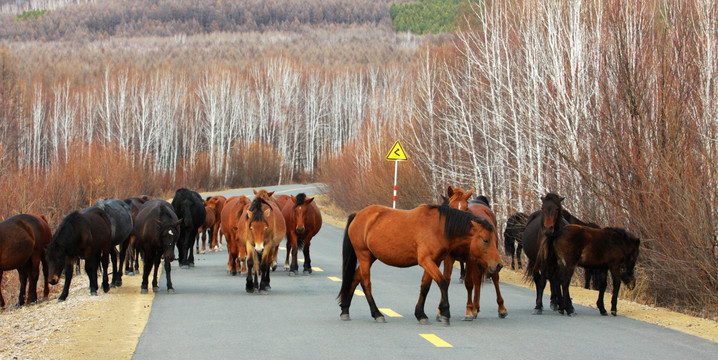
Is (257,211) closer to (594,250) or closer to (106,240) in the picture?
(106,240)

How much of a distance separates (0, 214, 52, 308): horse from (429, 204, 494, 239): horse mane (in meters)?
8.18

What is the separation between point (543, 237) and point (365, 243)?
2.82m

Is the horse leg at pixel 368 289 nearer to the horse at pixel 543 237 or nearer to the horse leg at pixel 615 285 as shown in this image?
the horse at pixel 543 237

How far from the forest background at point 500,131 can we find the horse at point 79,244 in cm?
883

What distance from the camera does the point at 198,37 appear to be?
186375mm

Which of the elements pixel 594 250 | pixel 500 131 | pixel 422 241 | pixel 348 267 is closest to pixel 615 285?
pixel 594 250

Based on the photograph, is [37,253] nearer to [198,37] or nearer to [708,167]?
[708,167]

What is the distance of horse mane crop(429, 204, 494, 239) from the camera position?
1196 cm

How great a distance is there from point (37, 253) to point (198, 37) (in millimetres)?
174069

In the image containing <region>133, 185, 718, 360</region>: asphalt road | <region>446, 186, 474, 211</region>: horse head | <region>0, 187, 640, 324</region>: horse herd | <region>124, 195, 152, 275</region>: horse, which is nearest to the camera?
<region>133, 185, 718, 360</region>: asphalt road

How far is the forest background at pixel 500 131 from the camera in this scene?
16141mm

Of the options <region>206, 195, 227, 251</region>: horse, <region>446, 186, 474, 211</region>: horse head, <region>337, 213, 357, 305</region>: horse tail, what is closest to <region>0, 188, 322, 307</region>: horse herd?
<region>446, 186, 474, 211</region>: horse head

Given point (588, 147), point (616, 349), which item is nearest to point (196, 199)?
point (588, 147)

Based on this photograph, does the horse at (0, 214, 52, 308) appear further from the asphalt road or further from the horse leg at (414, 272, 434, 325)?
the horse leg at (414, 272, 434, 325)
